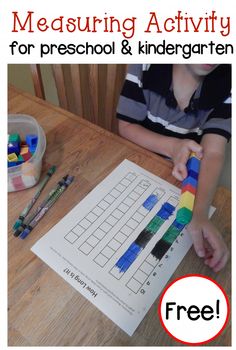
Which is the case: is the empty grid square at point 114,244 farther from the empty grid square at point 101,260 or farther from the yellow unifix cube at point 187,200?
the yellow unifix cube at point 187,200

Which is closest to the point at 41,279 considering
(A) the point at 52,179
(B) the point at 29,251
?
(B) the point at 29,251

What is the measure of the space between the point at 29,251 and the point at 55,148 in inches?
9.6

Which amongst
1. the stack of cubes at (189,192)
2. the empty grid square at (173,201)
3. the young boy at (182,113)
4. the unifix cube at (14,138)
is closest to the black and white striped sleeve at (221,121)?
the young boy at (182,113)

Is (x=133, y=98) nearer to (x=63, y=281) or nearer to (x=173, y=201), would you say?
(x=173, y=201)

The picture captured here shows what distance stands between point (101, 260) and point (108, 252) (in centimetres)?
2

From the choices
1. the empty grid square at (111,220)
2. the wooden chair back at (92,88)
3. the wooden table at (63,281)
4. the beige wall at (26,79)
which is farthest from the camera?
the beige wall at (26,79)

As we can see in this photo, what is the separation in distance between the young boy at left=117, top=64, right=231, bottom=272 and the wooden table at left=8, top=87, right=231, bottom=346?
6 cm

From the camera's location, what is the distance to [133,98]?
2.31 ft

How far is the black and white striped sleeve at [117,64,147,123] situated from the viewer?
2.25 ft

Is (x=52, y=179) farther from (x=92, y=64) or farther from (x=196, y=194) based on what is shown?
(x=92, y=64)

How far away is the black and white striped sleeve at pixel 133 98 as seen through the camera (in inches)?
27.0

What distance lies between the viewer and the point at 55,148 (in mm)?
603

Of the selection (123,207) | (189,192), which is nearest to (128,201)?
(123,207)

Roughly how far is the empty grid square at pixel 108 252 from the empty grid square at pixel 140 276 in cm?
5
